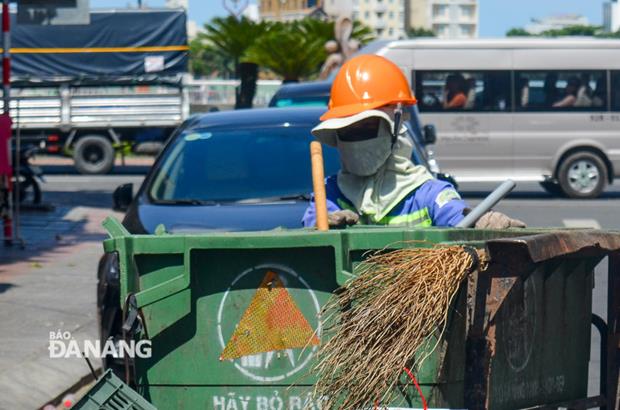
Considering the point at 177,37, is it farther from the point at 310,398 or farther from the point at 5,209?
the point at 310,398

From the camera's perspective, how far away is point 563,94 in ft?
69.4

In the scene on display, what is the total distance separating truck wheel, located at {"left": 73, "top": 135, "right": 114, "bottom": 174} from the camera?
2734cm

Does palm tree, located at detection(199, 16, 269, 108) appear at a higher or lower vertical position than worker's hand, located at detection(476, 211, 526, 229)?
higher

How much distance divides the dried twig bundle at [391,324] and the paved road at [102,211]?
11.1ft

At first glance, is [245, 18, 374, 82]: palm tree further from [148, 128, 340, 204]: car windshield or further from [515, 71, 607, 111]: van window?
[148, 128, 340, 204]: car windshield

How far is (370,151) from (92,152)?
76.3 feet

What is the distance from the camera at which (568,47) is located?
828 inches

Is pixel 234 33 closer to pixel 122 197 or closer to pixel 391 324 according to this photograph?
pixel 122 197

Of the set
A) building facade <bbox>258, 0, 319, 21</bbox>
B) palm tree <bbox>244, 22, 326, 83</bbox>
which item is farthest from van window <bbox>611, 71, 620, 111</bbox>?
building facade <bbox>258, 0, 319, 21</bbox>

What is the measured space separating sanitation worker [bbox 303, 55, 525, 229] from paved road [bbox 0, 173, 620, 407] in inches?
89.2

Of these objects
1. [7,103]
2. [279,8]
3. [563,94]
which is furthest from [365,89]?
[279,8]

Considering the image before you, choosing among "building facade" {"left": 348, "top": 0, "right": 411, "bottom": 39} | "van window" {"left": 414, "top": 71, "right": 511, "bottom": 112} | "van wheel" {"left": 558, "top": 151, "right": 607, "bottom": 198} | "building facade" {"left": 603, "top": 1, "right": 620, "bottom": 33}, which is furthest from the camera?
"building facade" {"left": 348, "top": 0, "right": 411, "bottom": 39}

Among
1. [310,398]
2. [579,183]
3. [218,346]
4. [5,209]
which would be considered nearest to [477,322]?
[310,398]

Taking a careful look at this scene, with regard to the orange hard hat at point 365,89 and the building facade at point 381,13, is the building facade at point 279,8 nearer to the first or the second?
the building facade at point 381,13
